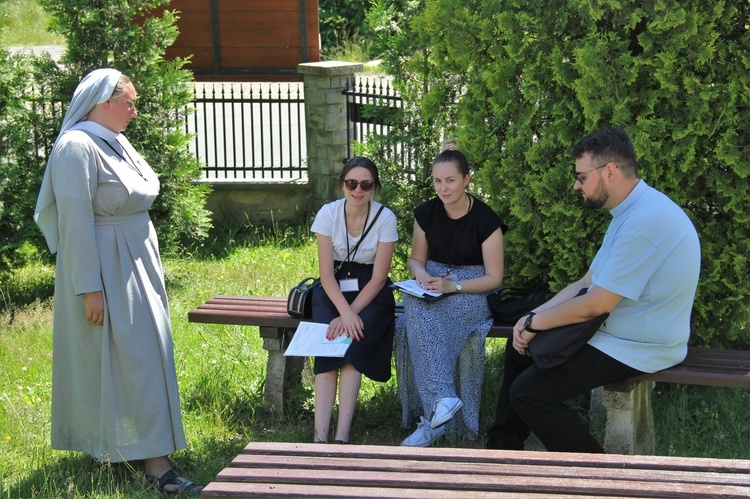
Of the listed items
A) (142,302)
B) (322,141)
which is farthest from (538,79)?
(322,141)

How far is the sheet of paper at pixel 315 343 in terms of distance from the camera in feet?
16.0

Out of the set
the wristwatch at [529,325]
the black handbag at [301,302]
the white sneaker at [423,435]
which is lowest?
the white sneaker at [423,435]

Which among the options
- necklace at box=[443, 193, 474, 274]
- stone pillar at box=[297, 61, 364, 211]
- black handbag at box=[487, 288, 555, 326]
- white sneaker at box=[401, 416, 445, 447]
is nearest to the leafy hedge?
black handbag at box=[487, 288, 555, 326]

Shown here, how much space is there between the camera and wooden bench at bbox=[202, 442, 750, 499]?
3.22 metres

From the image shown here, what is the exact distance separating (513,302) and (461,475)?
199cm

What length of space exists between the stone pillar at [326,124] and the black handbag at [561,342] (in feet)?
18.4

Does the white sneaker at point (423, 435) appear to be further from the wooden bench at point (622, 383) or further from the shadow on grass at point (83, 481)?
the shadow on grass at point (83, 481)

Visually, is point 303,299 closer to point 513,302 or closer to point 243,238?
point 513,302

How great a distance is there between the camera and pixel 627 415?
4562mm

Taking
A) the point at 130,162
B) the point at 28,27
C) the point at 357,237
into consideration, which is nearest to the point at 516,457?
the point at 357,237

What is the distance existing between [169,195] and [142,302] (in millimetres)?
3781

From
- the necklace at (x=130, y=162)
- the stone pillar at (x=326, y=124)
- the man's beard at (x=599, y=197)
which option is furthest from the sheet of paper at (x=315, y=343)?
the stone pillar at (x=326, y=124)

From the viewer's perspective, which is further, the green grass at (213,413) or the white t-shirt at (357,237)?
the white t-shirt at (357,237)

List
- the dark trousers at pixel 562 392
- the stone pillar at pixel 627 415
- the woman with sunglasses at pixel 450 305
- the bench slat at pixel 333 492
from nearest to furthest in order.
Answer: the bench slat at pixel 333 492
the dark trousers at pixel 562 392
the stone pillar at pixel 627 415
the woman with sunglasses at pixel 450 305
